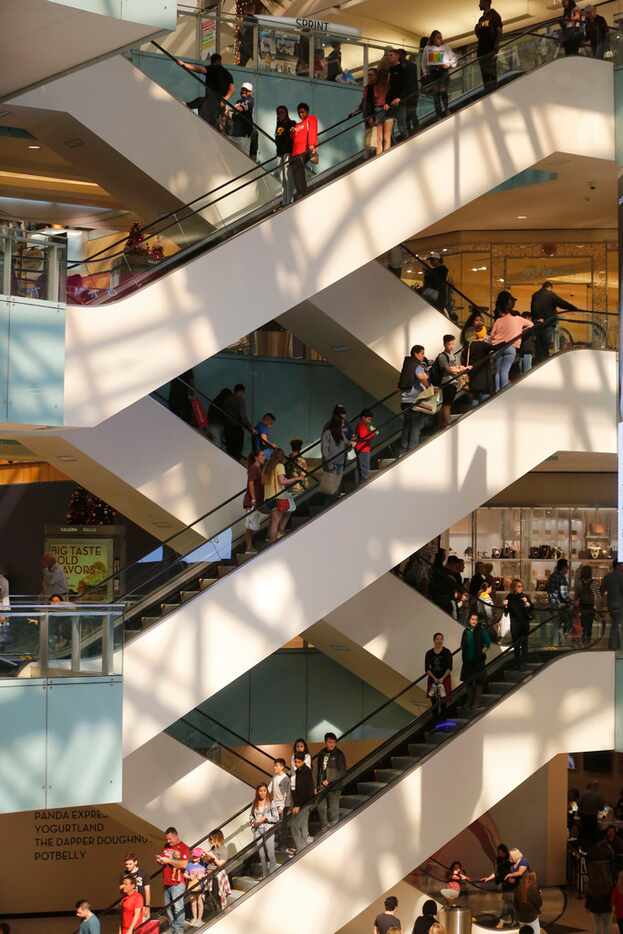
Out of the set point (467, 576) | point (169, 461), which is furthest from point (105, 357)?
point (467, 576)

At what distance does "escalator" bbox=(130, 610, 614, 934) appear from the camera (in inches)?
698

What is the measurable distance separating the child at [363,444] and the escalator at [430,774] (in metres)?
2.81

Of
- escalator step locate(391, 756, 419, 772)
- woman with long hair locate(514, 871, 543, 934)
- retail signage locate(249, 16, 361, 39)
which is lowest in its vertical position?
woman with long hair locate(514, 871, 543, 934)

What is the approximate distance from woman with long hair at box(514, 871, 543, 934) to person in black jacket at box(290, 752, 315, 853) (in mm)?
2971

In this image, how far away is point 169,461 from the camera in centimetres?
1909

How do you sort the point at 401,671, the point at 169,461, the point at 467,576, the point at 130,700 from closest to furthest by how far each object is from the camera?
the point at 130,700, the point at 169,461, the point at 401,671, the point at 467,576

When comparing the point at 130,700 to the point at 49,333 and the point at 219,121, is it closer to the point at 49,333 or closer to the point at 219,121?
the point at 49,333

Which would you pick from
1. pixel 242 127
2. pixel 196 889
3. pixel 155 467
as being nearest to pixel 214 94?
pixel 242 127

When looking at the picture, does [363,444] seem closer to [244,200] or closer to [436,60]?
[244,200]

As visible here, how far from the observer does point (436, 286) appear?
22.6m

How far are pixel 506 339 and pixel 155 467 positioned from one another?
15.8 ft

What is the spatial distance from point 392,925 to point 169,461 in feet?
20.2

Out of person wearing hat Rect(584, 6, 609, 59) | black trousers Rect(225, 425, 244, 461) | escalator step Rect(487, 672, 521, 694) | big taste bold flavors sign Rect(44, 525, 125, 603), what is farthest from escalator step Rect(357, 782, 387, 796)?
person wearing hat Rect(584, 6, 609, 59)

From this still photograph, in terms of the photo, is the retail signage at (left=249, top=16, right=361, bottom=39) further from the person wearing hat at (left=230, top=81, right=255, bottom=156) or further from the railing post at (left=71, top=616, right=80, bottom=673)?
the railing post at (left=71, top=616, right=80, bottom=673)
